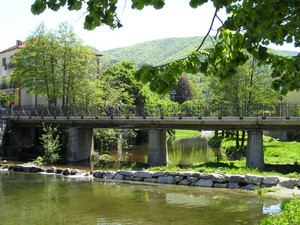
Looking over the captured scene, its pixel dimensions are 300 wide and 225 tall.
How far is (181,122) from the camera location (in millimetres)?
25984

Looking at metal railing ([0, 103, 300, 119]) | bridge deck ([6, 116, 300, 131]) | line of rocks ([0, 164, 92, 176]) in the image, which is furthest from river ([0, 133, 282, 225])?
metal railing ([0, 103, 300, 119])

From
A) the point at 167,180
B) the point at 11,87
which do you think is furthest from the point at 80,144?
the point at 11,87

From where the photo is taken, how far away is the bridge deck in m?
23.3

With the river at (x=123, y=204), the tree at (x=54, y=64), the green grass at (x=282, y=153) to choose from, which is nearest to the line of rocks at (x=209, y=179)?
the river at (x=123, y=204)

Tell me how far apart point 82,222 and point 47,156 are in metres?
18.3

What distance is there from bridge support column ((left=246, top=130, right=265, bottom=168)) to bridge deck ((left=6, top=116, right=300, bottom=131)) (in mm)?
599

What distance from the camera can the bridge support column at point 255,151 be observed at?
22.5 meters

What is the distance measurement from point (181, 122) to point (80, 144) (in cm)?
1119

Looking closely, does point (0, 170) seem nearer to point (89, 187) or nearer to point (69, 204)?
point (89, 187)

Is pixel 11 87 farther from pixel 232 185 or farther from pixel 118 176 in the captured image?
pixel 232 185

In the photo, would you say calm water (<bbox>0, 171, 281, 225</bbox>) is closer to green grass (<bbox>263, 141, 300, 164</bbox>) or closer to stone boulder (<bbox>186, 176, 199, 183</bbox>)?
stone boulder (<bbox>186, 176, 199, 183</bbox>)

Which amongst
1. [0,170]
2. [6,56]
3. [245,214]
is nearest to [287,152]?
[245,214]

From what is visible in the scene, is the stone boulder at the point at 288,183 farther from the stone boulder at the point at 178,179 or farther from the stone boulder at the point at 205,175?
the stone boulder at the point at 178,179

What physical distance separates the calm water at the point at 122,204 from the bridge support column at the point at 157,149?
7.38 meters
